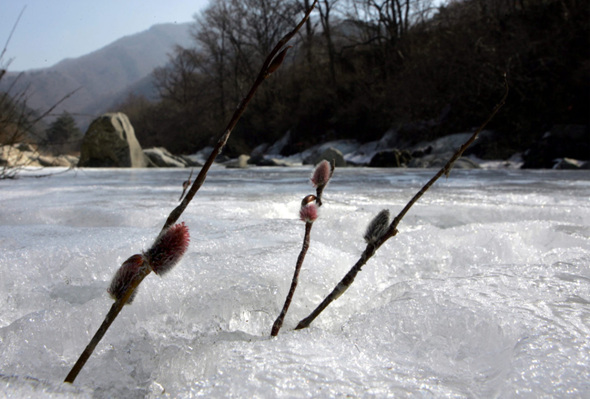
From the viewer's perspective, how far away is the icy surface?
578 millimetres

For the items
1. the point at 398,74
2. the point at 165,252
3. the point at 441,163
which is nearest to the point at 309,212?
the point at 165,252

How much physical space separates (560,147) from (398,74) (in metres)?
9.24

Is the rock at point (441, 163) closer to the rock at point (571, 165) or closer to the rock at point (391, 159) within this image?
the rock at point (391, 159)

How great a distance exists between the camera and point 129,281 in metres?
0.47

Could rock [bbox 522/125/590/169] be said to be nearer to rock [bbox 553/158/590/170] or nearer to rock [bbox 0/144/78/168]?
rock [bbox 553/158/590/170]

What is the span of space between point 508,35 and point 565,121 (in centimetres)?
355

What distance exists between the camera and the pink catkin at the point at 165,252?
46 cm

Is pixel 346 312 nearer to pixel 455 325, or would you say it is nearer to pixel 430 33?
pixel 455 325

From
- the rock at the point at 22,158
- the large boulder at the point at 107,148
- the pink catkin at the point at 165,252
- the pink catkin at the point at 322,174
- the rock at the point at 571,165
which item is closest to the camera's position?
the pink catkin at the point at 165,252

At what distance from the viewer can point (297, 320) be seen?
946 millimetres

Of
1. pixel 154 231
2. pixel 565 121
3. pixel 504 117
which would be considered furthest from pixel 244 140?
pixel 154 231

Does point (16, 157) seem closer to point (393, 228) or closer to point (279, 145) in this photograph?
point (393, 228)

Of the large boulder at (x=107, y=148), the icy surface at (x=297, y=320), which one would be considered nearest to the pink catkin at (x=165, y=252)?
the icy surface at (x=297, y=320)

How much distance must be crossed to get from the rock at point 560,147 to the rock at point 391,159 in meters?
3.02
